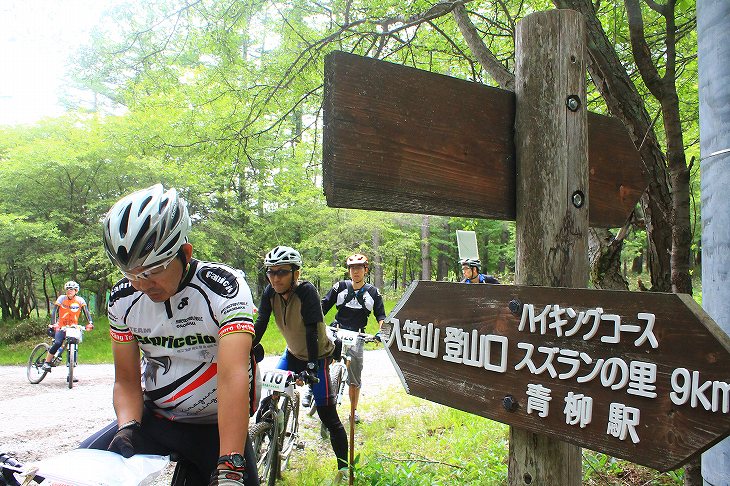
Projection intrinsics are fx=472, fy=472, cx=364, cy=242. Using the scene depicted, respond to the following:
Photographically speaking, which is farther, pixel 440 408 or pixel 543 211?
pixel 440 408

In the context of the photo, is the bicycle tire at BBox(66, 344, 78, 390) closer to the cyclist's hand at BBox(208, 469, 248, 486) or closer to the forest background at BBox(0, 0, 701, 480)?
the forest background at BBox(0, 0, 701, 480)

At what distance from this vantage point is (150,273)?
72.7 inches

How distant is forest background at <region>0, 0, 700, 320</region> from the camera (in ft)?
10.1

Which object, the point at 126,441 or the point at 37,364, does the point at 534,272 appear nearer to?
the point at 126,441

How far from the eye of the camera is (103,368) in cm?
1105

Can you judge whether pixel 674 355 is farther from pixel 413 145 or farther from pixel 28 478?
pixel 28 478

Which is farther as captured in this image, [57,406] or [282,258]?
[57,406]

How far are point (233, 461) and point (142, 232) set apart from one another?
90 cm

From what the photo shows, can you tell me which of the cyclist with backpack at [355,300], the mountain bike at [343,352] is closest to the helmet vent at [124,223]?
the mountain bike at [343,352]

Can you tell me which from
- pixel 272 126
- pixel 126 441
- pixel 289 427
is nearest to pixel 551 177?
pixel 126 441

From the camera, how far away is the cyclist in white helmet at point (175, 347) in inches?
70.4

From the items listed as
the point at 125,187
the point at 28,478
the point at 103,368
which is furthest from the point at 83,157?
the point at 28,478

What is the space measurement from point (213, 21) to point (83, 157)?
34.7ft

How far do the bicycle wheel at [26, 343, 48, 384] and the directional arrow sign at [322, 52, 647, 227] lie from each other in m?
10.8
